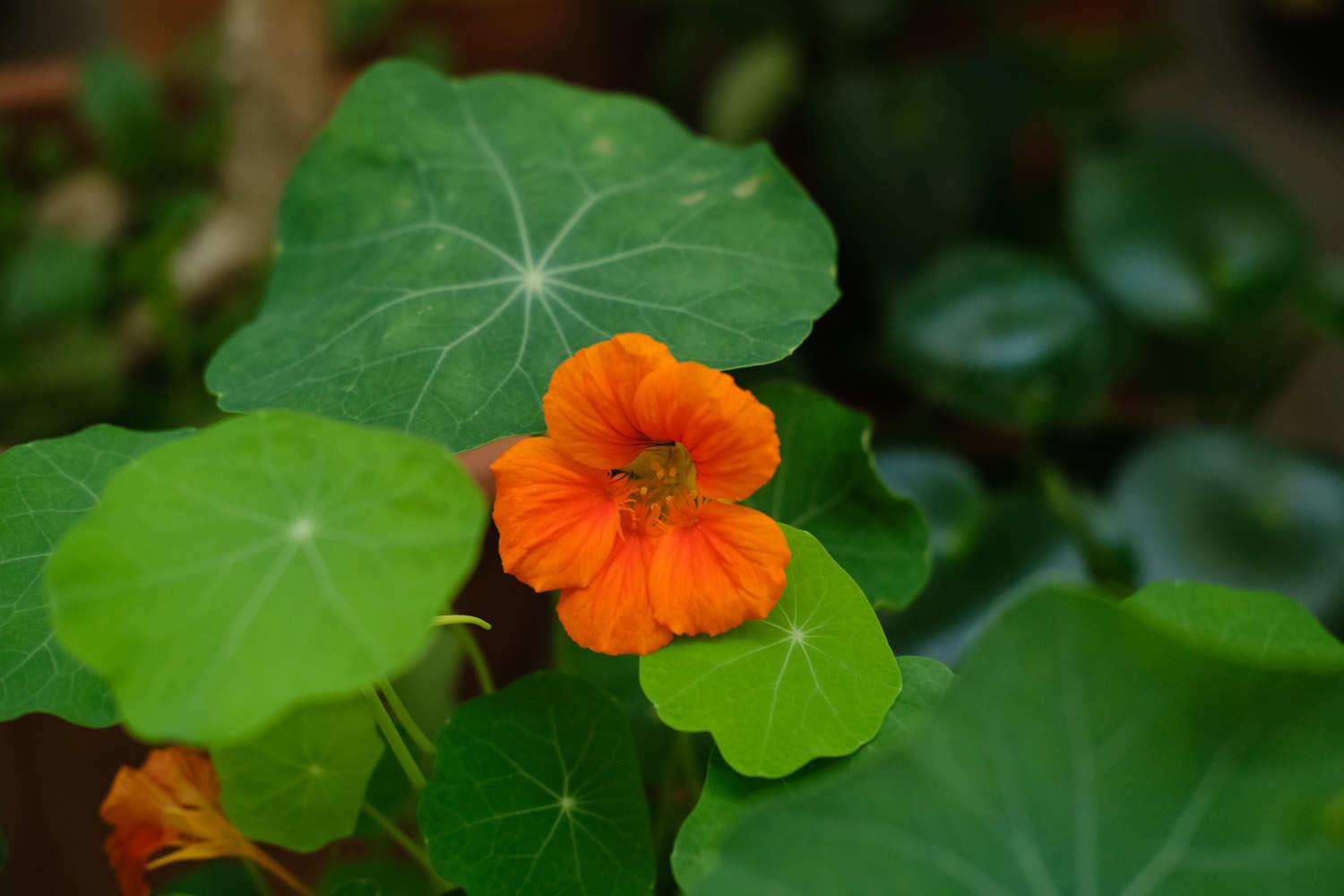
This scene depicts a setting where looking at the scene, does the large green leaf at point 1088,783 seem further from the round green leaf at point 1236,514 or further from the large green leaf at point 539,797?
the round green leaf at point 1236,514

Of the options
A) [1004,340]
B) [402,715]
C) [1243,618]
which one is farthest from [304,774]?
[1004,340]

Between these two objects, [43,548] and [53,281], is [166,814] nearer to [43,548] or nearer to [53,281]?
[43,548]

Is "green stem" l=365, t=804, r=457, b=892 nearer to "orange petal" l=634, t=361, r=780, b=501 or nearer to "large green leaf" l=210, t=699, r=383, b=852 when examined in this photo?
"large green leaf" l=210, t=699, r=383, b=852

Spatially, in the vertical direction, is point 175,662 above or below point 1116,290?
above

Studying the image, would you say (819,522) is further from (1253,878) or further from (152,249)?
(152,249)

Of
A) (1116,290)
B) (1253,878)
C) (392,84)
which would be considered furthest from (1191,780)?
(1116,290)

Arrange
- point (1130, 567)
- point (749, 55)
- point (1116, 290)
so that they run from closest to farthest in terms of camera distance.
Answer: point (1130, 567)
point (1116, 290)
point (749, 55)
